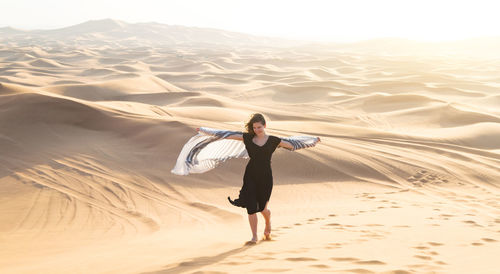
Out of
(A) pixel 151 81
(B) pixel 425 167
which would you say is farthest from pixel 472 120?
(A) pixel 151 81

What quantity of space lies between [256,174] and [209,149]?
0.61 metres

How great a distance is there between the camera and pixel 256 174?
4.42 metres

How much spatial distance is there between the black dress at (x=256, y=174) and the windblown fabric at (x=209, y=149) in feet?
0.57

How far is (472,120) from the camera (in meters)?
16.1

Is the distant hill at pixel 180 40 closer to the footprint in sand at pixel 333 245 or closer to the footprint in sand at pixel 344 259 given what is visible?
the footprint in sand at pixel 333 245

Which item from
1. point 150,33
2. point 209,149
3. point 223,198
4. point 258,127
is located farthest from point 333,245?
point 150,33

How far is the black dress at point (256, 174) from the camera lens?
14.4 feet

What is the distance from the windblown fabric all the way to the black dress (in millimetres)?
173

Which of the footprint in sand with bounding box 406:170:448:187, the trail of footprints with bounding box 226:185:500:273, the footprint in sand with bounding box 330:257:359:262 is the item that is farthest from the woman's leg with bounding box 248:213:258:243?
the footprint in sand with bounding box 406:170:448:187

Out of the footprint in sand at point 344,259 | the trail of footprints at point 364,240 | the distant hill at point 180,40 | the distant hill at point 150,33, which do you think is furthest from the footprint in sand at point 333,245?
the distant hill at point 150,33

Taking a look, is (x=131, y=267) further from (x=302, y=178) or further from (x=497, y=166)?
(x=497, y=166)

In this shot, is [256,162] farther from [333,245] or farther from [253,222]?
[333,245]

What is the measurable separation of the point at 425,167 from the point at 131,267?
21.5ft

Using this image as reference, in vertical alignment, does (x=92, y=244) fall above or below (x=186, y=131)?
below
